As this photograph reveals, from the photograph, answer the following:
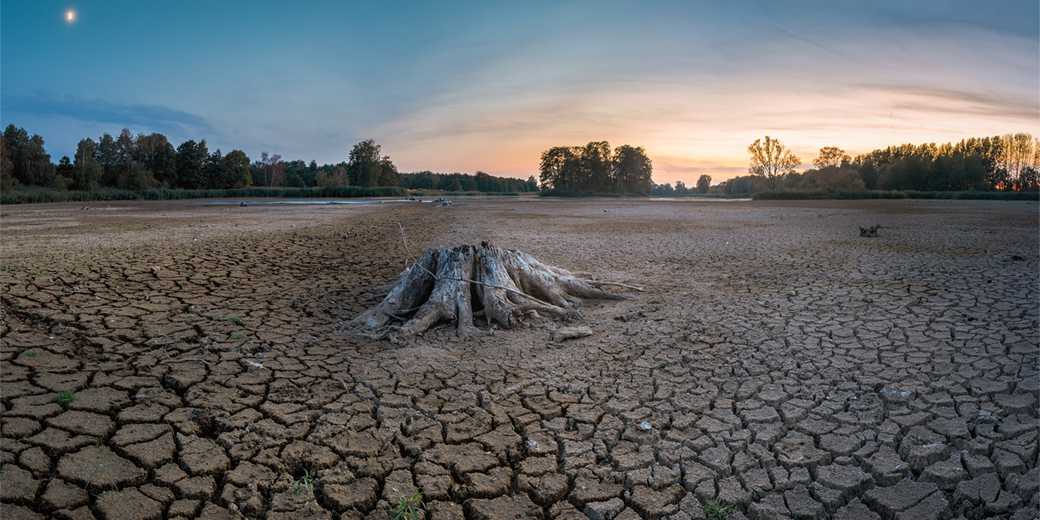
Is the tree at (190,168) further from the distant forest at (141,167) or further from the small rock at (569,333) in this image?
the small rock at (569,333)

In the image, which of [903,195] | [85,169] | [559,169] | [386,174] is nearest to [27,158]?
[85,169]

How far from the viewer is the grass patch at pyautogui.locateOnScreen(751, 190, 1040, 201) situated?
51469mm

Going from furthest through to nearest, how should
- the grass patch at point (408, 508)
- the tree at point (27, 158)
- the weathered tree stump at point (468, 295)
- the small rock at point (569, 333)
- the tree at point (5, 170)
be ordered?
the tree at point (27, 158), the tree at point (5, 170), the weathered tree stump at point (468, 295), the small rock at point (569, 333), the grass patch at point (408, 508)

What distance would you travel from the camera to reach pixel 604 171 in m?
114

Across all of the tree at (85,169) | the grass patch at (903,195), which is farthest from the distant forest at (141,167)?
the grass patch at (903,195)

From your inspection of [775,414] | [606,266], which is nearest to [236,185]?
[606,266]

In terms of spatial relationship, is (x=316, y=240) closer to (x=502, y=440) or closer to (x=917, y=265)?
(x=502, y=440)

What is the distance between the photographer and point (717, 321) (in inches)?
247

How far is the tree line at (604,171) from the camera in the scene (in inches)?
4473

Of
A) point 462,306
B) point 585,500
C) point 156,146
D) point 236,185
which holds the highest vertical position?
point 156,146

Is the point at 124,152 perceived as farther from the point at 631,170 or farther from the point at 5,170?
the point at 631,170

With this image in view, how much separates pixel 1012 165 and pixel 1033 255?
9831cm

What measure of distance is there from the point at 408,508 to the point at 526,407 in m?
1.39

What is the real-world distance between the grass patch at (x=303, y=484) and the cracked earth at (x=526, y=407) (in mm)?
16
